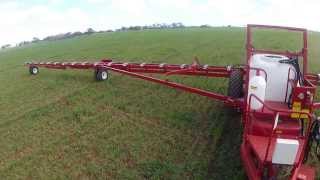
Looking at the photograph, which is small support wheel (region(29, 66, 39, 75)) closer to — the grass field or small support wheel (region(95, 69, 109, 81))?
the grass field

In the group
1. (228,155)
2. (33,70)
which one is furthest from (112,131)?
(33,70)

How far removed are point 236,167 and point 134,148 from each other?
7.30 ft

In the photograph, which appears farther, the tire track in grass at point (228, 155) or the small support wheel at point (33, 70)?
the small support wheel at point (33, 70)

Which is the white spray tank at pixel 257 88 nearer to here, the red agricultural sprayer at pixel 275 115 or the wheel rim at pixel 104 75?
the red agricultural sprayer at pixel 275 115

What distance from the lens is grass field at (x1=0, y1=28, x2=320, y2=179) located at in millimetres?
10047

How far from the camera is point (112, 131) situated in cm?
1191

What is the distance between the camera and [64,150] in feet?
35.5

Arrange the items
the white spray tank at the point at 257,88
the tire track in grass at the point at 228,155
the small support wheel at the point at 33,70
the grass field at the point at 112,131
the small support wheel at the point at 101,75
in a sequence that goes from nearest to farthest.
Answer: the white spray tank at the point at 257,88, the tire track in grass at the point at 228,155, the grass field at the point at 112,131, the small support wheel at the point at 101,75, the small support wheel at the point at 33,70

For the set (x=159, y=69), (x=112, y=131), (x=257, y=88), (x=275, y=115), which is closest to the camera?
(x=275, y=115)

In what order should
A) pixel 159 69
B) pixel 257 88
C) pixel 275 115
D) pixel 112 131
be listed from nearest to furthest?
pixel 275 115 < pixel 257 88 < pixel 112 131 < pixel 159 69

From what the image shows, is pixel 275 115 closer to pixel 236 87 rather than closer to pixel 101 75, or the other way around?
pixel 236 87

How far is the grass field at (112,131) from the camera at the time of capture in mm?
10047

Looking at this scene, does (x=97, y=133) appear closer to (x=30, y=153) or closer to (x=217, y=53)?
(x=30, y=153)

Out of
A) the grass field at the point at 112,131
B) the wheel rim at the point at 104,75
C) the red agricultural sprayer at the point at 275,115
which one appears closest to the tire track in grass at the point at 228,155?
the grass field at the point at 112,131
